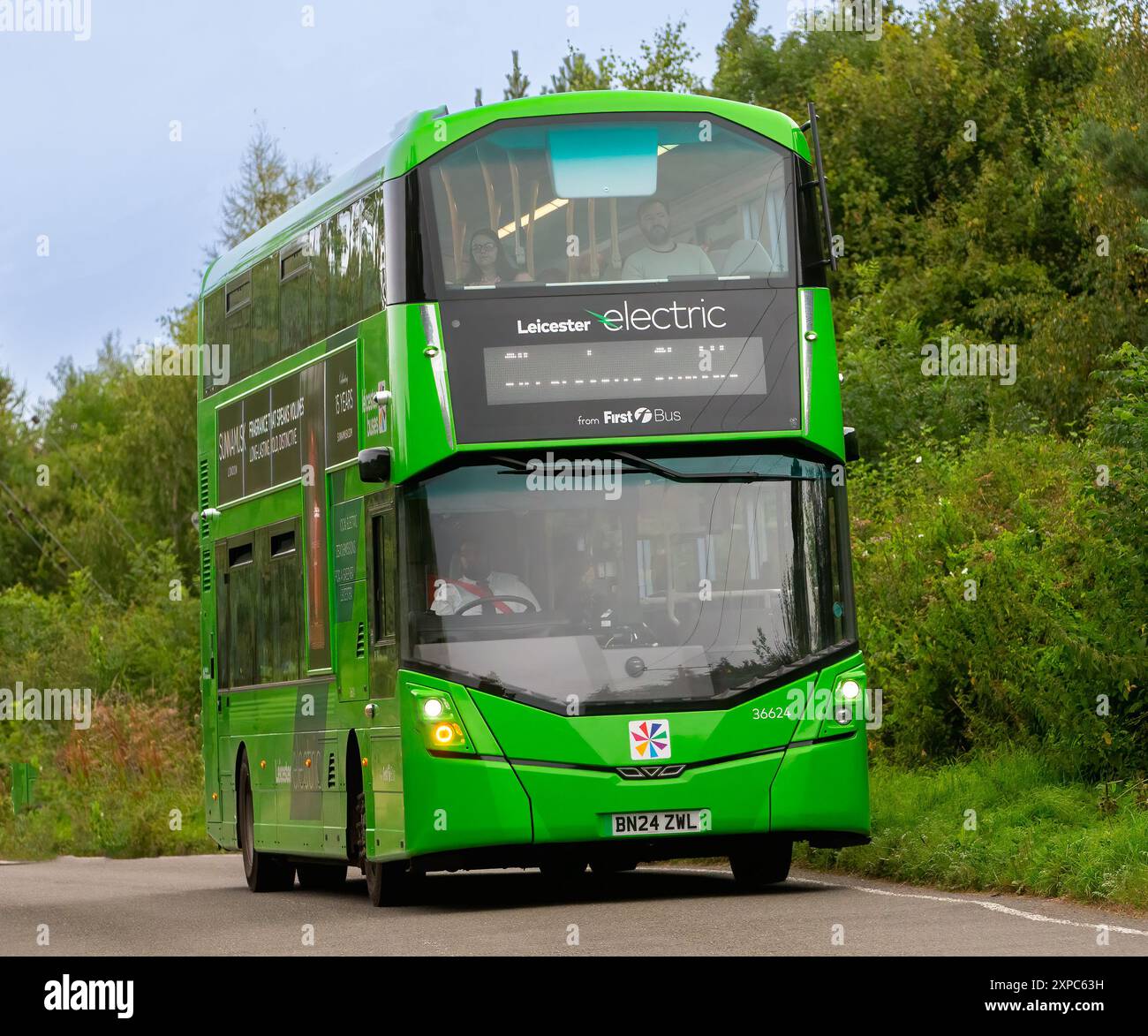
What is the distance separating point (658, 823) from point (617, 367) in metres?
2.85

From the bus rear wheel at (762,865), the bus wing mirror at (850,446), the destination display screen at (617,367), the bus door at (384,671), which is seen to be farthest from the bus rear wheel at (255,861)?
the bus wing mirror at (850,446)

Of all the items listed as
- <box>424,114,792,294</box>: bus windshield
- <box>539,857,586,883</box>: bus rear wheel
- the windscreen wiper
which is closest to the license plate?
<box>539,857,586,883</box>: bus rear wheel

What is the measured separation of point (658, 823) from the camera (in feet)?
49.7

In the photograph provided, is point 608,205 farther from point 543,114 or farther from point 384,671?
point 384,671

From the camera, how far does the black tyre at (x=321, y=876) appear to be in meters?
20.9

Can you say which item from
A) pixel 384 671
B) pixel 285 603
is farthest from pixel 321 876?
pixel 384 671

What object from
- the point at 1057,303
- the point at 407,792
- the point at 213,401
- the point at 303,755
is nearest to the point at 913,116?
the point at 1057,303

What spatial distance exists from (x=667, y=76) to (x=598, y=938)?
4131 cm

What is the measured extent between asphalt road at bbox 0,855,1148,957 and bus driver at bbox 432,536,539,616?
190 centimetres

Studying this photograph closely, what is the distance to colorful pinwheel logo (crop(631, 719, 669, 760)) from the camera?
1516cm

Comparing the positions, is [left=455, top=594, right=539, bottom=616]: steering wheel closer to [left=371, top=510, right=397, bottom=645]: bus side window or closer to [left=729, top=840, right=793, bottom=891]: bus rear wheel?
[left=371, top=510, right=397, bottom=645]: bus side window

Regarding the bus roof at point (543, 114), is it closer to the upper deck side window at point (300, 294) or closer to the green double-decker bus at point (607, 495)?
the green double-decker bus at point (607, 495)

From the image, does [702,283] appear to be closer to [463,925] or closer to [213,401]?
[463,925]

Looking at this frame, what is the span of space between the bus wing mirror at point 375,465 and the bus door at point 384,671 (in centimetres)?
23
